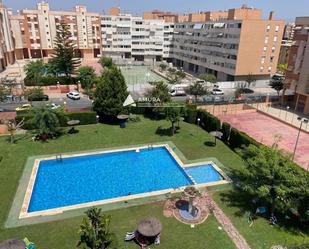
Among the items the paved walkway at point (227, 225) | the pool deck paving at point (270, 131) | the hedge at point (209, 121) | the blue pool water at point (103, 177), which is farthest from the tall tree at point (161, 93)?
the paved walkway at point (227, 225)

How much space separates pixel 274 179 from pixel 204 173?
305 inches

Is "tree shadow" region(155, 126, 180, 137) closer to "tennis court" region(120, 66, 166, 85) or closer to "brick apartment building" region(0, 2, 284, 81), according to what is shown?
"tennis court" region(120, 66, 166, 85)

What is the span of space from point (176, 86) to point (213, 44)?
2178 centimetres

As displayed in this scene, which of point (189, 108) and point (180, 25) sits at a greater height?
point (180, 25)

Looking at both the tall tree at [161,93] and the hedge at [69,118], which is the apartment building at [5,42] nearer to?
the hedge at [69,118]

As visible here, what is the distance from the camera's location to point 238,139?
86.4 ft

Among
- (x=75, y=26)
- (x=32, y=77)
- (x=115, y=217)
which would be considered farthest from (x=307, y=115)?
(x=75, y=26)

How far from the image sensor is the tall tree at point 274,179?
1504 centimetres

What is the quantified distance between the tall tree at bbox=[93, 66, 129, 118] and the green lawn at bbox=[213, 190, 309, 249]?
18.7 meters

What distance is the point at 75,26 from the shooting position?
3319 inches

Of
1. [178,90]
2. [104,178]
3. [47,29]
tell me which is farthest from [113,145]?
[47,29]

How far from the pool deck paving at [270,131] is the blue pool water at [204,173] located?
8381mm

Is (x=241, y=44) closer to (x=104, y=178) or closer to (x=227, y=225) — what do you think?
(x=104, y=178)

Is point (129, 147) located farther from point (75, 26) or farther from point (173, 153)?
point (75, 26)
